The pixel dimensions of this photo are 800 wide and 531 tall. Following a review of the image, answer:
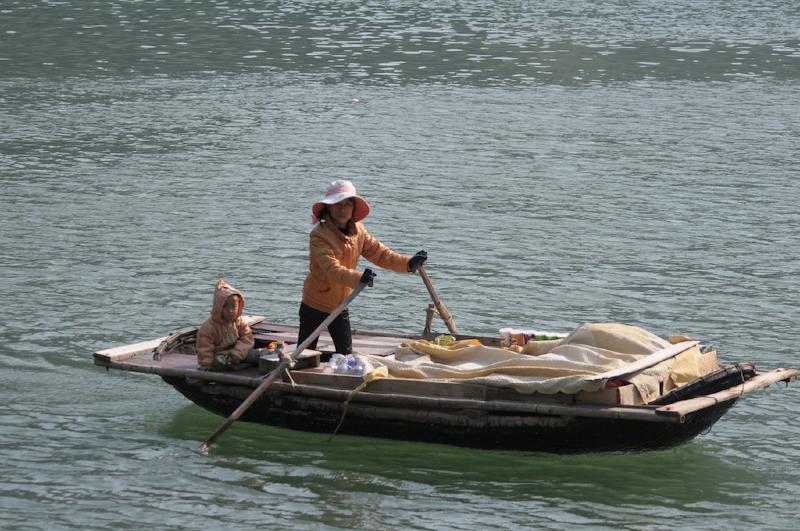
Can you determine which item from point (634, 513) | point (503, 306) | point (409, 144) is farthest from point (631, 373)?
point (409, 144)

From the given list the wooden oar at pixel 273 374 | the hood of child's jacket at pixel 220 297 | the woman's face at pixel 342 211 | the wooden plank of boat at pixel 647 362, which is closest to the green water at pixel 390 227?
the wooden oar at pixel 273 374

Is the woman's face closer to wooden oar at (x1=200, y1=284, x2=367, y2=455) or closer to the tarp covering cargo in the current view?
wooden oar at (x1=200, y1=284, x2=367, y2=455)

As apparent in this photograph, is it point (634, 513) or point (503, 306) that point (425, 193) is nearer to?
point (503, 306)

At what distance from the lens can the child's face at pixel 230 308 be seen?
10.0 meters

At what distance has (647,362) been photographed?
9.27 m

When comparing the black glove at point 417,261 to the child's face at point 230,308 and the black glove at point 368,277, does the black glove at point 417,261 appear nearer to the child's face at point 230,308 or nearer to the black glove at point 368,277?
the black glove at point 368,277

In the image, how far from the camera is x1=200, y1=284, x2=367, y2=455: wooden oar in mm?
9586

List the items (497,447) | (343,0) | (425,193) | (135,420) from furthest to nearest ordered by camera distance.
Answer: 1. (343,0)
2. (425,193)
3. (135,420)
4. (497,447)

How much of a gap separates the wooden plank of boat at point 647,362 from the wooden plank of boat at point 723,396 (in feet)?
1.13

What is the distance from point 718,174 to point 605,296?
21.1ft

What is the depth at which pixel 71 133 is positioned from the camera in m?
22.8

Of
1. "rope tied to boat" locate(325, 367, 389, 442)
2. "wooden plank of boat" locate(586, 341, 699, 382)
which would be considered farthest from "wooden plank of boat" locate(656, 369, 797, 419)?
"rope tied to boat" locate(325, 367, 389, 442)

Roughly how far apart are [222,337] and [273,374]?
68 cm

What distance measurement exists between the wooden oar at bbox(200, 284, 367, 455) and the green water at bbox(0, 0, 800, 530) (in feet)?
0.75
